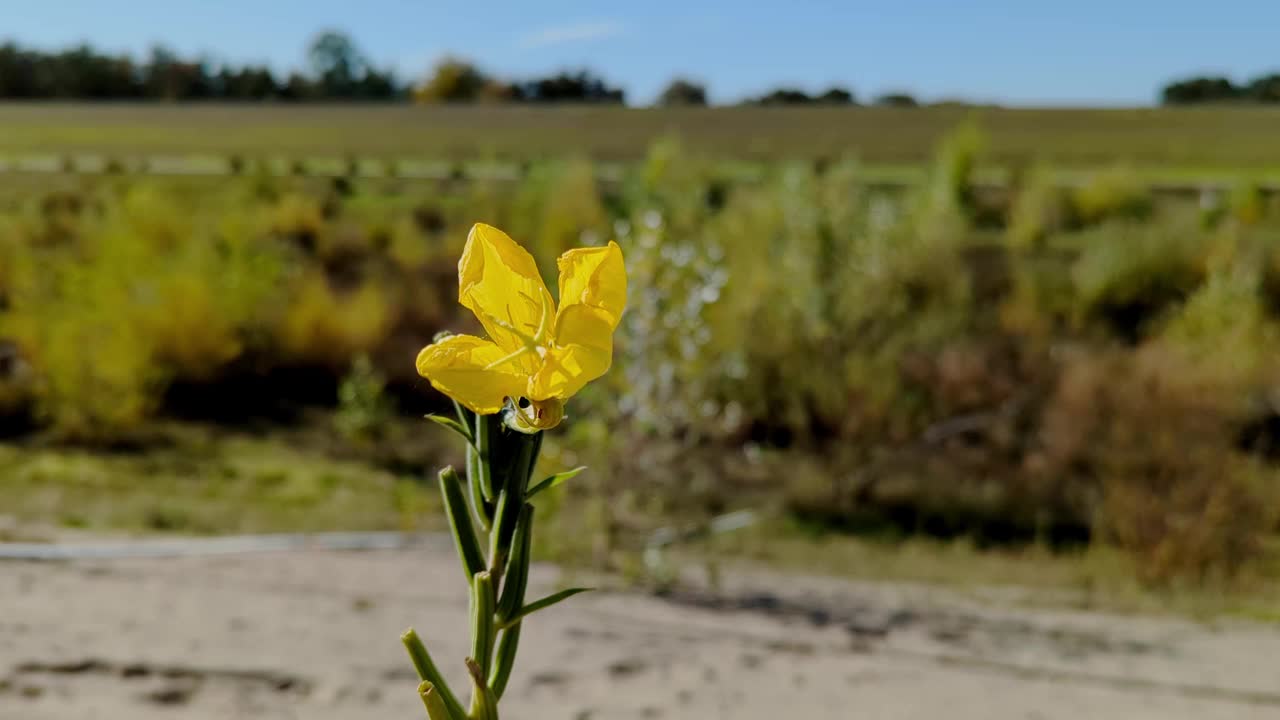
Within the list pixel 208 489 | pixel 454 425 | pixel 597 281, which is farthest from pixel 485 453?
pixel 208 489

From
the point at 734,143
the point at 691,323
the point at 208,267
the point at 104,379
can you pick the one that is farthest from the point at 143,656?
the point at 734,143

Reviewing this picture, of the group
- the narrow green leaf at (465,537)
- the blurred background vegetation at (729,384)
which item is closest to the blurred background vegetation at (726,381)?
the blurred background vegetation at (729,384)

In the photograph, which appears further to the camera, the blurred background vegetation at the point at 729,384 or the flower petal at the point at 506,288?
the blurred background vegetation at the point at 729,384

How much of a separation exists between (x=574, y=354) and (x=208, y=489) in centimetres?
761

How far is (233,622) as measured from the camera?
4145mm

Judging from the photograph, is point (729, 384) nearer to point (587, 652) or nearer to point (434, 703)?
point (587, 652)

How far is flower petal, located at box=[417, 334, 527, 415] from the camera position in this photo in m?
0.73

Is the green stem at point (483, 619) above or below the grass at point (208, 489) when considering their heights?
above

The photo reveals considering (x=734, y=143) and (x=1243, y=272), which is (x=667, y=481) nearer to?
(x=1243, y=272)

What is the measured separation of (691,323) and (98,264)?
688 centimetres

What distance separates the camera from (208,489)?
25.3ft

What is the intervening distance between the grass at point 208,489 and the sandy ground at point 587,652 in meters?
1.39

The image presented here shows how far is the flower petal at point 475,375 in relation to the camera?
0.73 meters

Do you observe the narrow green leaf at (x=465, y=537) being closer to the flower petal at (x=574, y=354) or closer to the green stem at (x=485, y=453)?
the green stem at (x=485, y=453)
